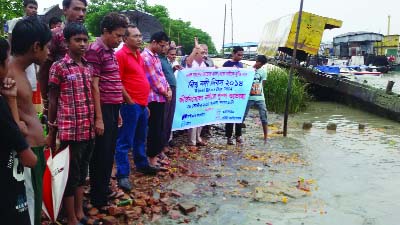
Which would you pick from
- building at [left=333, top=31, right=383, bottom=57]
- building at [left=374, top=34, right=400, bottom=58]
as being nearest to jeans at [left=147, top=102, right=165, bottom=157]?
building at [left=333, top=31, right=383, bottom=57]

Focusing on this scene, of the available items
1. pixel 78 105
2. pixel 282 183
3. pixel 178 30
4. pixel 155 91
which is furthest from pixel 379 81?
pixel 178 30

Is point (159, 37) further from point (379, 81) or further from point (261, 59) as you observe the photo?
point (379, 81)

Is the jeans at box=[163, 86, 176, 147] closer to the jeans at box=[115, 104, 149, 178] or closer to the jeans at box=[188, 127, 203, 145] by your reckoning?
the jeans at box=[188, 127, 203, 145]

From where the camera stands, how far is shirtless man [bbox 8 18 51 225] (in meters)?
2.53

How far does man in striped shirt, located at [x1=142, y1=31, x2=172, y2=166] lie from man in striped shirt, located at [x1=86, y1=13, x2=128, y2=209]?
1.28 meters

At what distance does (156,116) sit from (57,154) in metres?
2.33

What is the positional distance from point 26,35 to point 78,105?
2.81 ft

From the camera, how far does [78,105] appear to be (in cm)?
331

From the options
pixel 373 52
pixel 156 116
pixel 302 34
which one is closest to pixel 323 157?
pixel 156 116

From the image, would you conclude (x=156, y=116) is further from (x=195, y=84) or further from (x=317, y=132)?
(x=317, y=132)

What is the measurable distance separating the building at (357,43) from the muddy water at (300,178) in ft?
110

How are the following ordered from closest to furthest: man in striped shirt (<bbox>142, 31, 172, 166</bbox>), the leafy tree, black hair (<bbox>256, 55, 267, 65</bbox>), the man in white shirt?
man in striped shirt (<bbox>142, 31, 172, 166</bbox>)
the man in white shirt
black hair (<bbox>256, 55, 267, 65</bbox>)
the leafy tree

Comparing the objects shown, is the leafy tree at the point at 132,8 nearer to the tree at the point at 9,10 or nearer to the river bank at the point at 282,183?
the tree at the point at 9,10

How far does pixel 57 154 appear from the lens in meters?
3.09
